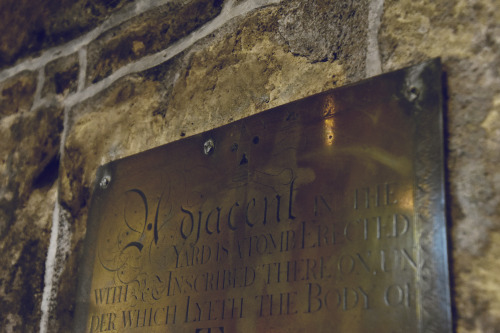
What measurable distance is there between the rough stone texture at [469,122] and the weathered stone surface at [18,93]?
46.9 inches

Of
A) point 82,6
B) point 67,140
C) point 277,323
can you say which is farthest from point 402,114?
point 82,6

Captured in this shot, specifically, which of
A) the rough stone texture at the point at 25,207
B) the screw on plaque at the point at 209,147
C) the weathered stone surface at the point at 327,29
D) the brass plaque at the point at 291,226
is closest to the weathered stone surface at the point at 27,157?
the rough stone texture at the point at 25,207

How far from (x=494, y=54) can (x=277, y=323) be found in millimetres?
563

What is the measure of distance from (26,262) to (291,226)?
85cm

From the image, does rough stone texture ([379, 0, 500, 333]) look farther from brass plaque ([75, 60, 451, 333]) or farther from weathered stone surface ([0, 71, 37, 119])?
weathered stone surface ([0, 71, 37, 119])

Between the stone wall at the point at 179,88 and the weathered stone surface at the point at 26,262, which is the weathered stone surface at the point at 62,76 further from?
the weathered stone surface at the point at 26,262

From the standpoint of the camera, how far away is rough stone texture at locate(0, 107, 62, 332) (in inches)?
63.9

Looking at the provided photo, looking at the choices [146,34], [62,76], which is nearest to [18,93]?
[62,76]

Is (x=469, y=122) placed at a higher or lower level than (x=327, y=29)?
lower

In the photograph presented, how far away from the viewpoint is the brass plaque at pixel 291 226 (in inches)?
38.5

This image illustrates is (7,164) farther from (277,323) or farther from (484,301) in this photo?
(484,301)

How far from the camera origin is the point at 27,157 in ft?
5.98

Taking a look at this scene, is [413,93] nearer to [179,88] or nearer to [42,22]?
[179,88]

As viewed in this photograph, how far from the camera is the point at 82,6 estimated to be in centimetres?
188
